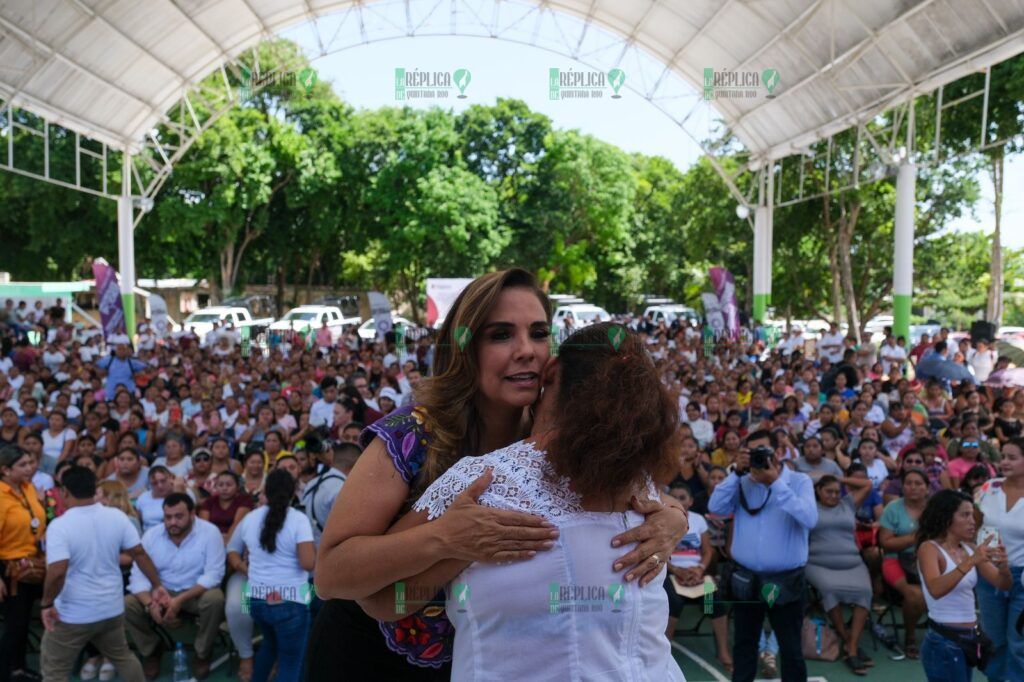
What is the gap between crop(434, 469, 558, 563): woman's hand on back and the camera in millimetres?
1387

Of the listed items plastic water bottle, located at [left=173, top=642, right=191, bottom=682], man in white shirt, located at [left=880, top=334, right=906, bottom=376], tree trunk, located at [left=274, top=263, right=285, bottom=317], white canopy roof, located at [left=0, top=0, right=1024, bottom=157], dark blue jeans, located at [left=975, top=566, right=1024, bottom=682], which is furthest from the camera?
tree trunk, located at [left=274, top=263, right=285, bottom=317]

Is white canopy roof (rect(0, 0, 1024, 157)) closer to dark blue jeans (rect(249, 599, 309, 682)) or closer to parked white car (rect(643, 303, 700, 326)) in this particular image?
parked white car (rect(643, 303, 700, 326))

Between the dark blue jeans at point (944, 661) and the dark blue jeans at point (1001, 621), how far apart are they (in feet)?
1.14

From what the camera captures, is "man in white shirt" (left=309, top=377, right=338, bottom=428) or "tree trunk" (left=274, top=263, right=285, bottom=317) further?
"tree trunk" (left=274, top=263, right=285, bottom=317)

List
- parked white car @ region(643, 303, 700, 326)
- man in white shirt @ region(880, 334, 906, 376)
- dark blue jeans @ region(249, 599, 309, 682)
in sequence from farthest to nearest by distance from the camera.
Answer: parked white car @ region(643, 303, 700, 326), man in white shirt @ region(880, 334, 906, 376), dark blue jeans @ region(249, 599, 309, 682)

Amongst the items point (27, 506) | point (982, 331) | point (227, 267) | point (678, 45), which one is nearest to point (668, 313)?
point (678, 45)

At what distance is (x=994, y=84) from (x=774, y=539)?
642 inches

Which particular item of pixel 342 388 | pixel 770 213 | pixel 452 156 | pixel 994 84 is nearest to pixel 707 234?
pixel 770 213

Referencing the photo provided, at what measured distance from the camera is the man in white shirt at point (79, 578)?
4.77 m

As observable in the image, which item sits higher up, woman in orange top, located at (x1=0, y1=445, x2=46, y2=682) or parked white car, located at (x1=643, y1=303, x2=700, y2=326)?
parked white car, located at (x1=643, y1=303, x2=700, y2=326)

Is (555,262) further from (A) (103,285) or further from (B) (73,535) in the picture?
(B) (73,535)

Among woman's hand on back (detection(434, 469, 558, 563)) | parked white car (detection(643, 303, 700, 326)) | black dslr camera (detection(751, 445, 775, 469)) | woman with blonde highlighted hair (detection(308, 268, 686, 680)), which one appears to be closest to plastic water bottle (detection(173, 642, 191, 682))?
black dslr camera (detection(751, 445, 775, 469))

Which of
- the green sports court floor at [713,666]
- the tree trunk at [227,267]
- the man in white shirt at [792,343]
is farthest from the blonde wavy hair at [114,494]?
the tree trunk at [227,267]

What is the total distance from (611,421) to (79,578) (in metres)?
→ 4.38
